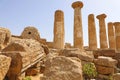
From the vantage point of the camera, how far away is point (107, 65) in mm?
9586

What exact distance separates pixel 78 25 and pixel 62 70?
1465 cm

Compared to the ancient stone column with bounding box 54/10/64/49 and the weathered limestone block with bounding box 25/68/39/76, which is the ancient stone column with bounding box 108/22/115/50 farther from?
the weathered limestone block with bounding box 25/68/39/76

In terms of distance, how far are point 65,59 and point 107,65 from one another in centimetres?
368

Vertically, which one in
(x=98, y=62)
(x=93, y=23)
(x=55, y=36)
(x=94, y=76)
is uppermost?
(x=93, y=23)

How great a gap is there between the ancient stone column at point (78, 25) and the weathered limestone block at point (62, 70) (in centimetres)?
1325

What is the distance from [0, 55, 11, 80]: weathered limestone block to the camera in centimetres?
606

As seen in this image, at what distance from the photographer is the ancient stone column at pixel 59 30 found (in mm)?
20109

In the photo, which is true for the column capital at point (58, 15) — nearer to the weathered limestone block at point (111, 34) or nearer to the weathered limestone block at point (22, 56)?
the weathered limestone block at point (111, 34)

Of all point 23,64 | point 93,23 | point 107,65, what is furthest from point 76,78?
point 93,23

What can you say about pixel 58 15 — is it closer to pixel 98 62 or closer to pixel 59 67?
pixel 98 62

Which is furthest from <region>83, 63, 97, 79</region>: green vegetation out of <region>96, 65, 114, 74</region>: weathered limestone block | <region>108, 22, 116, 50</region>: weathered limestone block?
<region>108, 22, 116, 50</region>: weathered limestone block

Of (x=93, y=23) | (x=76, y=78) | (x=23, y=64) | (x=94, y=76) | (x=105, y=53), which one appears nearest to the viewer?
(x=76, y=78)

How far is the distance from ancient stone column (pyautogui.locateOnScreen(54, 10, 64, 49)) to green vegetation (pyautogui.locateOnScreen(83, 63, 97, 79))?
34.6ft

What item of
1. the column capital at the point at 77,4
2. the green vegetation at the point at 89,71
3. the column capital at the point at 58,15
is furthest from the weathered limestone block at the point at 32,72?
the column capital at the point at 77,4
